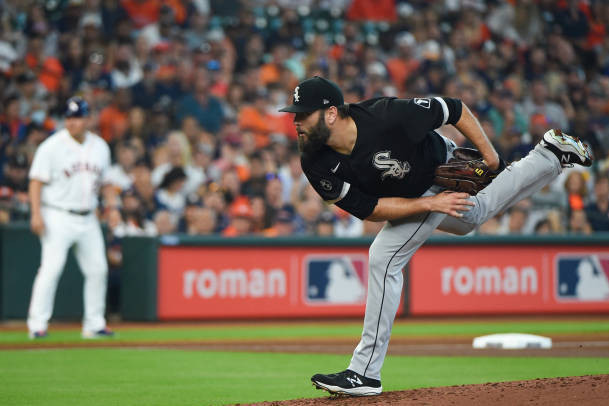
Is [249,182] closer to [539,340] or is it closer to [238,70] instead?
[238,70]

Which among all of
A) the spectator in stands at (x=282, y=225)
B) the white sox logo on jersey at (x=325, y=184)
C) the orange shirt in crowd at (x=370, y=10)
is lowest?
the spectator in stands at (x=282, y=225)

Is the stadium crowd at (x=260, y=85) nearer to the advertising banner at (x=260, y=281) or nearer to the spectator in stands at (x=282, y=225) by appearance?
the spectator in stands at (x=282, y=225)

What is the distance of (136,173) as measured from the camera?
1273 cm

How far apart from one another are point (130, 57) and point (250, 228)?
3.81 m

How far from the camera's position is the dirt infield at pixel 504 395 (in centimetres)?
520

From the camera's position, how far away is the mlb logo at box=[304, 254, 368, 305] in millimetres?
12469

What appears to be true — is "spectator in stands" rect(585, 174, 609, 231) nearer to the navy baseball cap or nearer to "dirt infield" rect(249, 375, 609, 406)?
the navy baseball cap

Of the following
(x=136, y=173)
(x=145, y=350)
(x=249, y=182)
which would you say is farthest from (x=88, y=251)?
(x=249, y=182)

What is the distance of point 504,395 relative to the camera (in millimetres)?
5434

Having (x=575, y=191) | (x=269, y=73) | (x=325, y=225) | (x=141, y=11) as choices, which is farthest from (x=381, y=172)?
(x=141, y=11)

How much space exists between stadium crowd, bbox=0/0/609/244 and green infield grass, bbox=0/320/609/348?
1.34 m

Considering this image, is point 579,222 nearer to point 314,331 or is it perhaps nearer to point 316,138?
point 314,331

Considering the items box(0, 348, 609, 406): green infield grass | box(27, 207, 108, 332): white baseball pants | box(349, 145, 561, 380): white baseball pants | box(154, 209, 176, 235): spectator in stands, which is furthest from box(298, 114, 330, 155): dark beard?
box(154, 209, 176, 235): spectator in stands

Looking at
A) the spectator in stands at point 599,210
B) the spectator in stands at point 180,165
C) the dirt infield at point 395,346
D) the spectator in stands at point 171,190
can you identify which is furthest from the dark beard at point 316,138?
the spectator in stands at point 599,210
